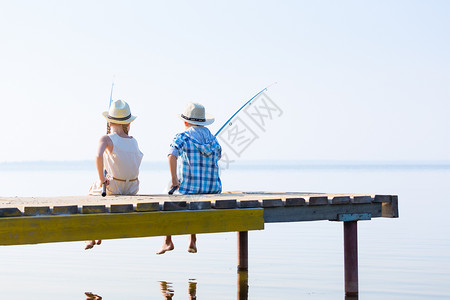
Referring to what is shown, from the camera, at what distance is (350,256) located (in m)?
8.71

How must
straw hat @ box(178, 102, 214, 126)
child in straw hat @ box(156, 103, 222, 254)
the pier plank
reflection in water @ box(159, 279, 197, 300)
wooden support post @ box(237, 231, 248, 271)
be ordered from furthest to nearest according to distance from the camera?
wooden support post @ box(237, 231, 248, 271)
reflection in water @ box(159, 279, 197, 300)
straw hat @ box(178, 102, 214, 126)
child in straw hat @ box(156, 103, 222, 254)
the pier plank

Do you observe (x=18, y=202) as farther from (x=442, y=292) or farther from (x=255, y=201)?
(x=442, y=292)

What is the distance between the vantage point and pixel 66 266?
11844 mm

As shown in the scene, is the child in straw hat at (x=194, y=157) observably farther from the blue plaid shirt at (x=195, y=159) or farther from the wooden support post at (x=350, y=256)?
the wooden support post at (x=350, y=256)

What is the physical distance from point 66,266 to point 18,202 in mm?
4849

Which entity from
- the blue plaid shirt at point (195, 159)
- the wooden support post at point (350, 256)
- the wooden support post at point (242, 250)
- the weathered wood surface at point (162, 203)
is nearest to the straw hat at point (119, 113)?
the blue plaid shirt at point (195, 159)

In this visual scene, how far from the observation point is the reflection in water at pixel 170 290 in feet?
31.0

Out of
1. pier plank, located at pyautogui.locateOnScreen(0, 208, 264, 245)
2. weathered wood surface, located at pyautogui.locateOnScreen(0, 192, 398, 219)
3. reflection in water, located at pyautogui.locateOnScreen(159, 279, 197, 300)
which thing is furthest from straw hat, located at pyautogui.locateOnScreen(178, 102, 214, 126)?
reflection in water, located at pyautogui.locateOnScreen(159, 279, 197, 300)

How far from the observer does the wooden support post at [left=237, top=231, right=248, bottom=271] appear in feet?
34.7

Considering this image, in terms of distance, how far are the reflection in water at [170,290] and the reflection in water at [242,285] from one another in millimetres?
531

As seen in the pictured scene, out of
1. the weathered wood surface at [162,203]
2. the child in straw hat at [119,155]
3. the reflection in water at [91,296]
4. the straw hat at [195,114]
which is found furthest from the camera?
the reflection in water at [91,296]

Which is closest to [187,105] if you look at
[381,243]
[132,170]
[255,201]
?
[132,170]

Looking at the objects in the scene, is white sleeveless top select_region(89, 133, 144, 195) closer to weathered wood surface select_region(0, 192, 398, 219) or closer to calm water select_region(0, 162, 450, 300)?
weathered wood surface select_region(0, 192, 398, 219)

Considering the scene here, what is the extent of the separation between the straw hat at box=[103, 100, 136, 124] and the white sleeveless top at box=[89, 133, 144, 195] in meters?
0.17
